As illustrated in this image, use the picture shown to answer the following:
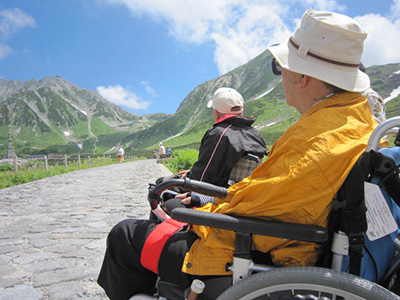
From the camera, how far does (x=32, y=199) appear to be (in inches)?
317

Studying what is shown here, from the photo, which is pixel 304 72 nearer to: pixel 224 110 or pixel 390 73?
pixel 224 110

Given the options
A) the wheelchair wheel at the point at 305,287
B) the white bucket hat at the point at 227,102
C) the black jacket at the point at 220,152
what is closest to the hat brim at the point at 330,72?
the wheelchair wheel at the point at 305,287

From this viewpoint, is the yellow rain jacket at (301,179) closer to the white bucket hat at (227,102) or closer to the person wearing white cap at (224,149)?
the person wearing white cap at (224,149)

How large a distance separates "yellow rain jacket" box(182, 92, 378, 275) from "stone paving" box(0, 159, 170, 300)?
197 cm

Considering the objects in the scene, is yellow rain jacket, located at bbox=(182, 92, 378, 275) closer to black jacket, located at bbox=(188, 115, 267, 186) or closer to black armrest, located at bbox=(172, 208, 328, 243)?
black armrest, located at bbox=(172, 208, 328, 243)

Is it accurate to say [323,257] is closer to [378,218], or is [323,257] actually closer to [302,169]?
[378,218]

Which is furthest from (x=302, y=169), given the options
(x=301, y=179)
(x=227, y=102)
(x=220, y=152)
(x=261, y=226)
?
(x=227, y=102)

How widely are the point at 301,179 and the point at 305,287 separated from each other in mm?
439

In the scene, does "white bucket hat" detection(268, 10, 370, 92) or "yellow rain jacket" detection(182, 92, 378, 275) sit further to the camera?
"white bucket hat" detection(268, 10, 370, 92)

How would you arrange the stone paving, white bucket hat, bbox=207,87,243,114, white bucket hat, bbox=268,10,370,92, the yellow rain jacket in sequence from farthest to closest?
Result: 1. white bucket hat, bbox=207,87,243,114
2. the stone paving
3. white bucket hat, bbox=268,10,370,92
4. the yellow rain jacket

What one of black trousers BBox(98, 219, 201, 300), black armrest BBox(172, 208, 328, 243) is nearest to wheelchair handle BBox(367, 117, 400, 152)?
black armrest BBox(172, 208, 328, 243)

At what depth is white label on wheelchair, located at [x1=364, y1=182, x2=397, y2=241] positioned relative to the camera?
1.33m

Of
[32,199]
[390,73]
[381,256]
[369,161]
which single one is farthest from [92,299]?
[390,73]

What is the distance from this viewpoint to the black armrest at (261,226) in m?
1.25
